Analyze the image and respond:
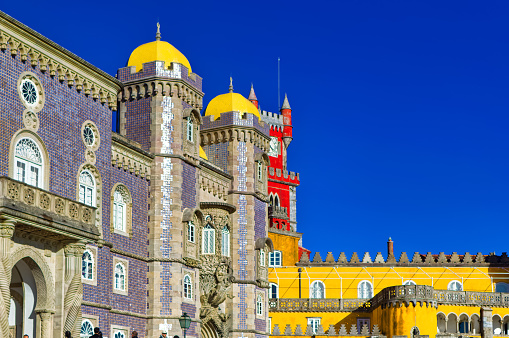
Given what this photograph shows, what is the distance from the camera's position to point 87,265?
35812 mm

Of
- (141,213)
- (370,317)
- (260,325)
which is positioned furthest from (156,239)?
(370,317)

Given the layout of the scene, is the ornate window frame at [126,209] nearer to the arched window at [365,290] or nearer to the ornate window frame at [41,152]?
the ornate window frame at [41,152]

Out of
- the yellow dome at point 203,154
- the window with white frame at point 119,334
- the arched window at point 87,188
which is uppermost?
the yellow dome at point 203,154

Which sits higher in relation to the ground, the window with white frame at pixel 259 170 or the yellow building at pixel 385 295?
the window with white frame at pixel 259 170

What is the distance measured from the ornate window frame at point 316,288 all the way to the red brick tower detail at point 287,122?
34.7 metres

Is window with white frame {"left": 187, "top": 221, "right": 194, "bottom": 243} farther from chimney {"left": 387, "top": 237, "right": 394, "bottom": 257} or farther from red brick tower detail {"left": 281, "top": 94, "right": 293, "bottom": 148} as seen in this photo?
red brick tower detail {"left": 281, "top": 94, "right": 293, "bottom": 148}

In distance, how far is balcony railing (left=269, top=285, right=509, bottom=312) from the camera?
188 feet

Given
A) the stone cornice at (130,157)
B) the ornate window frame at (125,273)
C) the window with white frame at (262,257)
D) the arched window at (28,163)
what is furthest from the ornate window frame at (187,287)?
the arched window at (28,163)

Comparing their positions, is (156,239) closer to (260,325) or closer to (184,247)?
(184,247)

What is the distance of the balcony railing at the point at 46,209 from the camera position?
28.7 meters

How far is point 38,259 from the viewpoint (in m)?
30.9

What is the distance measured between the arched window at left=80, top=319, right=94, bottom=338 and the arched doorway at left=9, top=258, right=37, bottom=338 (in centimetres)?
330

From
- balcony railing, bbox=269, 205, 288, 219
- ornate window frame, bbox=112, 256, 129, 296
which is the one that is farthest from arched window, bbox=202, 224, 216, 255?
balcony railing, bbox=269, 205, 288, 219

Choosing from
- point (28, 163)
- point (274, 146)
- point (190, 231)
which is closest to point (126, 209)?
point (190, 231)
